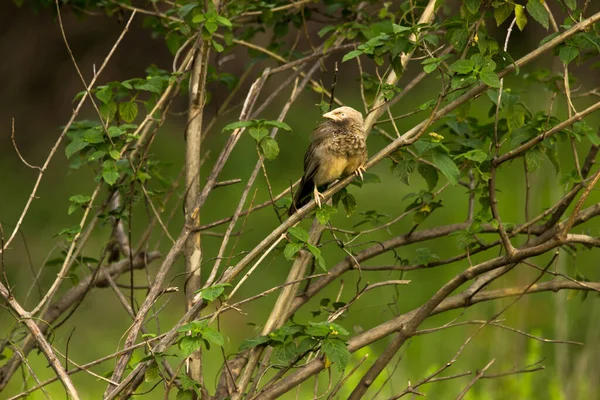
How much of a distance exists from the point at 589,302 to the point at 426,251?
6.37ft

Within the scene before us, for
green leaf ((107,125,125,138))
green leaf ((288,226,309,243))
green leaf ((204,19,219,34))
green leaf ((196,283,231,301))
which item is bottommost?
green leaf ((196,283,231,301))

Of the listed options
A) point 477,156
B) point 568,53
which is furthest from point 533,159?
point 568,53

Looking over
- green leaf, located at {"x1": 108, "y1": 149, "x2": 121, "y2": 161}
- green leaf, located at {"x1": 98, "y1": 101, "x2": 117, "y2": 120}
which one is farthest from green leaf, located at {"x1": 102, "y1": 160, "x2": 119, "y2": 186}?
green leaf, located at {"x1": 98, "y1": 101, "x2": 117, "y2": 120}

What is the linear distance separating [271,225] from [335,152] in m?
2.98

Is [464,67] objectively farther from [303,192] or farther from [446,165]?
[303,192]

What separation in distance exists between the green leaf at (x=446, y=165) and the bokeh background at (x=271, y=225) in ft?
1.42

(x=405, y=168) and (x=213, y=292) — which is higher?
(x=405, y=168)

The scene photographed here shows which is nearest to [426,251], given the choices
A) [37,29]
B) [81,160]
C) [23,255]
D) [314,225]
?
[314,225]

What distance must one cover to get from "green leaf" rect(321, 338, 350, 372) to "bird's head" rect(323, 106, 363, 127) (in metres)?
0.84

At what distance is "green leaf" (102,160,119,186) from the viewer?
97.0 inches

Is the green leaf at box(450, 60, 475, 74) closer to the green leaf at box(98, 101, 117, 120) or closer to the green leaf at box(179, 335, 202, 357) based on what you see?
the green leaf at box(179, 335, 202, 357)

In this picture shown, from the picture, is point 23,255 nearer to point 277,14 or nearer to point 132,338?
point 277,14

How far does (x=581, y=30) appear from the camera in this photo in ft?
7.46

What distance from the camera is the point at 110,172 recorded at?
2.49 m
